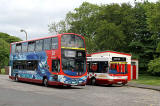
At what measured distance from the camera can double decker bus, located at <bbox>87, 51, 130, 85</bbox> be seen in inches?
1001

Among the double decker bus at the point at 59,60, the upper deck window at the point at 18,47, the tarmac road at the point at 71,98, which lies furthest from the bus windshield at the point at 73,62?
the upper deck window at the point at 18,47

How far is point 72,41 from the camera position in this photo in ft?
72.5

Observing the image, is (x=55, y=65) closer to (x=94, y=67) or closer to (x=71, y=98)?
(x=94, y=67)

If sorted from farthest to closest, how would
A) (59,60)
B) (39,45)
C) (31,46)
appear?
(31,46) < (39,45) < (59,60)

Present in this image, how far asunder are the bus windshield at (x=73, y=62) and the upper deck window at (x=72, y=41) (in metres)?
0.50

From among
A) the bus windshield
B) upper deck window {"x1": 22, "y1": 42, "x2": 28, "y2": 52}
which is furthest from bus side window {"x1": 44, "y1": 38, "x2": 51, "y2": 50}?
upper deck window {"x1": 22, "y1": 42, "x2": 28, "y2": 52}

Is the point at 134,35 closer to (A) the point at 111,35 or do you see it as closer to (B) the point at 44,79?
(A) the point at 111,35

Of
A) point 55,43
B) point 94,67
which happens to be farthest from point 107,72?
point 55,43

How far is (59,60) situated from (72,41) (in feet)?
6.51

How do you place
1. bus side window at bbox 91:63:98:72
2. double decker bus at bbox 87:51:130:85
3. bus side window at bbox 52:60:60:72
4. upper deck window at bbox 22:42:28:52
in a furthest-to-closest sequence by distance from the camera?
upper deck window at bbox 22:42:28:52, bus side window at bbox 91:63:98:72, double decker bus at bbox 87:51:130:85, bus side window at bbox 52:60:60:72

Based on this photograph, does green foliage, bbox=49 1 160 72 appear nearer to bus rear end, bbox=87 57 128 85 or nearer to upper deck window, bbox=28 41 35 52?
bus rear end, bbox=87 57 128 85

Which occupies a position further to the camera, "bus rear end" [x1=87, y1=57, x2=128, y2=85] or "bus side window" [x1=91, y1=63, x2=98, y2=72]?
"bus side window" [x1=91, y1=63, x2=98, y2=72]

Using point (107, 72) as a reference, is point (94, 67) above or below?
above

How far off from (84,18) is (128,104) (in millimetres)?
47179
